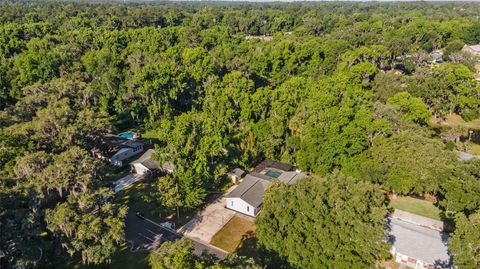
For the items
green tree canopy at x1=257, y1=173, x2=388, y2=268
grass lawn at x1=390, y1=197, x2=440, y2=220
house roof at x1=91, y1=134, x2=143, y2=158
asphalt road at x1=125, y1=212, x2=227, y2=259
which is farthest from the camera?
house roof at x1=91, y1=134, x2=143, y2=158

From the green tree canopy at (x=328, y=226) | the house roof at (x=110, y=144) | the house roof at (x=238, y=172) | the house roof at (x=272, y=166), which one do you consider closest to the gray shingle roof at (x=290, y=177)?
the house roof at (x=272, y=166)

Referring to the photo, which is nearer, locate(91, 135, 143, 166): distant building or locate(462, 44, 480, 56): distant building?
locate(91, 135, 143, 166): distant building

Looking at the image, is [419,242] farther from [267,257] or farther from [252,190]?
[252,190]

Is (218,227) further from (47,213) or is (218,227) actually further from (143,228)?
(47,213)

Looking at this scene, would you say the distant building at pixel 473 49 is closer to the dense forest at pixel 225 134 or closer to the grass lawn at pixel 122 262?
the dense forest at pixel 225 134

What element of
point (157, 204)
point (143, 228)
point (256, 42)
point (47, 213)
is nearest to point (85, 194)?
point (47, 213)

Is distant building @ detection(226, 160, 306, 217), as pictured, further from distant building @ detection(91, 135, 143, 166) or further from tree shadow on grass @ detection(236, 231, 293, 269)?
distant building @ detection(91, 135, 143, 166)

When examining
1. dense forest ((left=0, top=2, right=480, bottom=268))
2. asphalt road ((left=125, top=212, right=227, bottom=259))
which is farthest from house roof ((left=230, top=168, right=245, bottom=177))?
asphalt road ((left=125, top=212, right=227, bottom=259))
